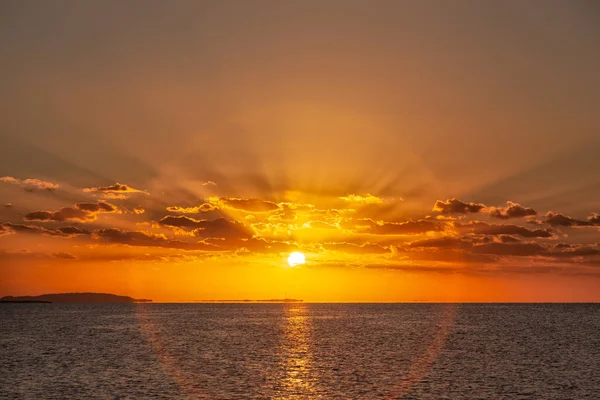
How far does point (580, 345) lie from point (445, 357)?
140ft

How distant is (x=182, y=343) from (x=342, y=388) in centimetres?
6272

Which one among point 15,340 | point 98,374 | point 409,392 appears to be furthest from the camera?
point 15,340

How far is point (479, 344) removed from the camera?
12262 centimetres

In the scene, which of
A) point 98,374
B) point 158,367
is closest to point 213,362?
point 158,367

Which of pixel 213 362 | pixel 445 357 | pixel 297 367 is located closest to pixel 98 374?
pixel 213 362

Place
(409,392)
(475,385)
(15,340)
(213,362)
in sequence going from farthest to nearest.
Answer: (15,340), (213,362), (475,385), (409,392)

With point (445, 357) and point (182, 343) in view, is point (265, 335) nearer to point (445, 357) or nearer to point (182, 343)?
point (182, 343)

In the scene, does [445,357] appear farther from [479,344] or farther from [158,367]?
[158,367]

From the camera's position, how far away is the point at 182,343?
122 meters

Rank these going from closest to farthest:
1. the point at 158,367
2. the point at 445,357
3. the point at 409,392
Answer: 1. the point at 409,392
2. the point at 158,367
3. the point at 445,357

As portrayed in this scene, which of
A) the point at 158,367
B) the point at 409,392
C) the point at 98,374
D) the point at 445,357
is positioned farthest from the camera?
the point at 445,357

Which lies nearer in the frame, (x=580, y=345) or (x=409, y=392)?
(x=409, y=392)

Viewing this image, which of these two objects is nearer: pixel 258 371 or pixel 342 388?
pixel 342 388

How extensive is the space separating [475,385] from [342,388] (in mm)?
15035
